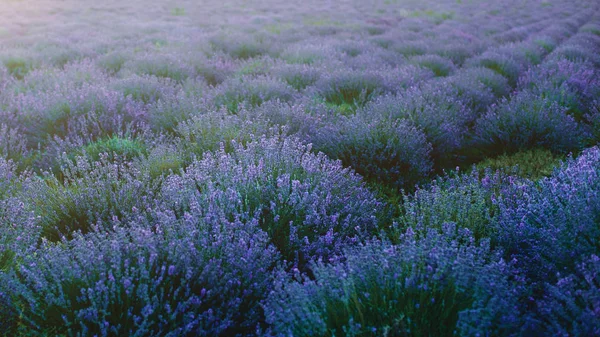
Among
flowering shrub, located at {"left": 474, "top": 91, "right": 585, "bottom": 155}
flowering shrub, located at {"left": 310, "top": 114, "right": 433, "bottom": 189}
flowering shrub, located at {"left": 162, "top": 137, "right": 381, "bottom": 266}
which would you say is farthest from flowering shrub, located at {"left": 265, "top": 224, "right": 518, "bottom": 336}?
flowering shrub, located at {"left": 474, "top": 91, "right": 585, "bottom": 155}

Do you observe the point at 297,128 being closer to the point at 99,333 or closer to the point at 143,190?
the point at 143,190

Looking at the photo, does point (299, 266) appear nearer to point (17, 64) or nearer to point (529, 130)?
point (529, 130)

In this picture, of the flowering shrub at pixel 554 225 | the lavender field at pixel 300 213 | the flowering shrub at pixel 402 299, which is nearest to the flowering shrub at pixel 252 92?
the lavender field at pixel 300 213

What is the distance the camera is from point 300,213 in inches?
92.4

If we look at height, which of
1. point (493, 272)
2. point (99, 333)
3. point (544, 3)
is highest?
point (544, 3)

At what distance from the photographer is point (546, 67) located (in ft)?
21.5

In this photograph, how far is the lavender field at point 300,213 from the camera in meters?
1.65

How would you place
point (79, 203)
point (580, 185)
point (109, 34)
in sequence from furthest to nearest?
point (109, 34), point (79, 203), point (580, 185)

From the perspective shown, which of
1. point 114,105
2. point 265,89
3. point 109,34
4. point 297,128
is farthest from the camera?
point 109,34

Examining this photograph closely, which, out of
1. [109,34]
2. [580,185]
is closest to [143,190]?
[580,185]

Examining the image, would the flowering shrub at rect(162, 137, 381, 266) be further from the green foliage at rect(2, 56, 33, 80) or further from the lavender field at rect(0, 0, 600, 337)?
the green foliage at rect(2, 56, 33, 80)

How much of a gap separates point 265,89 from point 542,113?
2840 mm

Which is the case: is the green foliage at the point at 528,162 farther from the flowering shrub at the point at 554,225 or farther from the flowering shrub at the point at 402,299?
the flowering shrub at the point at 402,299

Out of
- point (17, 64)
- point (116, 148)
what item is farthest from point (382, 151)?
point (17, 64)
